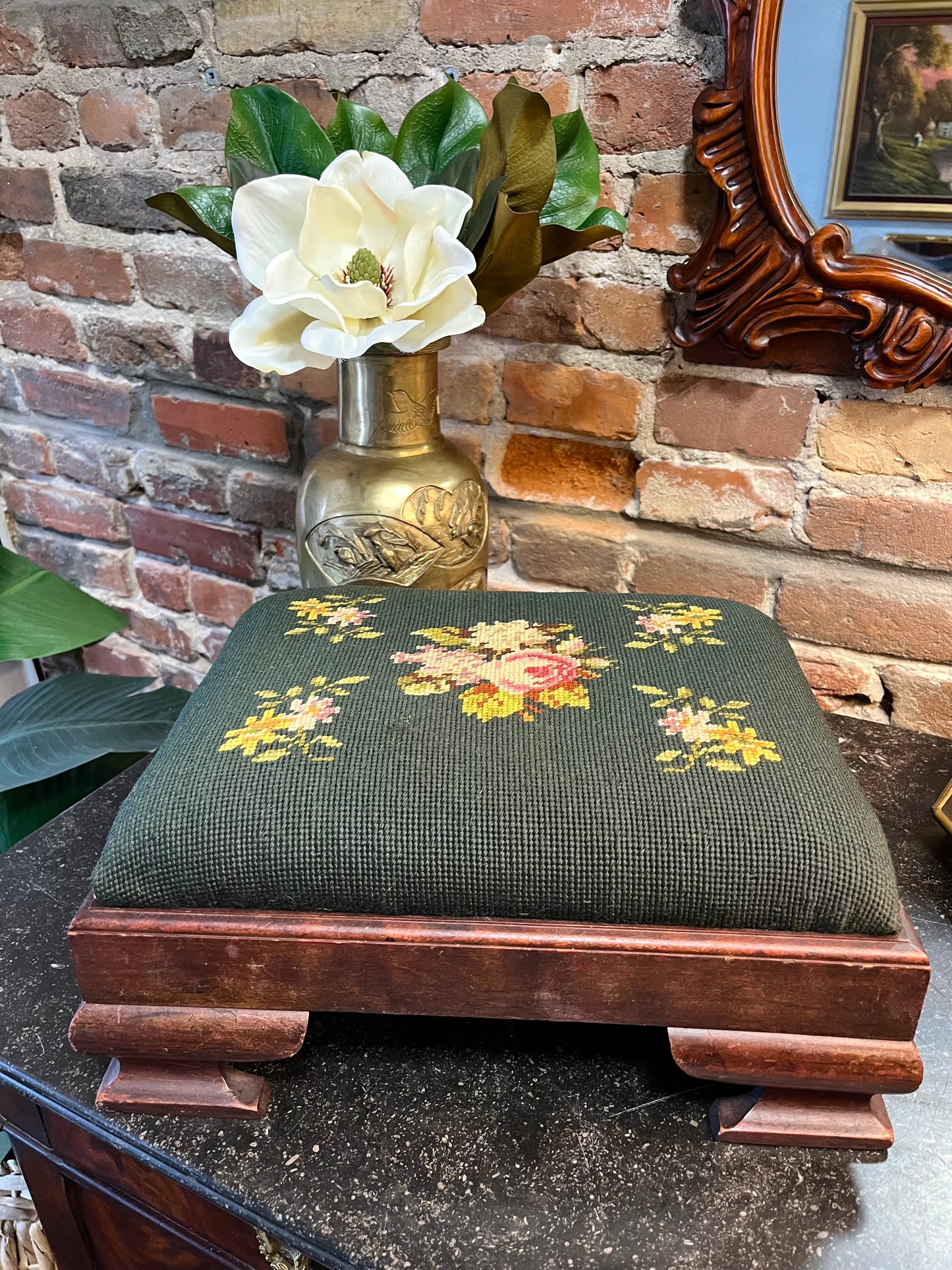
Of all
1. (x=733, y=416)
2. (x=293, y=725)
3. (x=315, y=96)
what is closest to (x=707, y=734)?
(x=293, y=725)

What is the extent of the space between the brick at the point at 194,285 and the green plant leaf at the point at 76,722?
43 centimetres

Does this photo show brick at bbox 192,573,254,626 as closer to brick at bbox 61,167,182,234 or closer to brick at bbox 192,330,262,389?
brick at bbox 192,330,262,389

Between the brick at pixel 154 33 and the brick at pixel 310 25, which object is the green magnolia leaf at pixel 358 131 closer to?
the brick at pixel 310 25

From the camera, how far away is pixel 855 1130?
489 millimetres

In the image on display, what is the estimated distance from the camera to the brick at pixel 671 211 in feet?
2.65

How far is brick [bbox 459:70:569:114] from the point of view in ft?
2.72

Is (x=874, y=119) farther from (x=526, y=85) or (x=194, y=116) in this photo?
(x=194, y=116)

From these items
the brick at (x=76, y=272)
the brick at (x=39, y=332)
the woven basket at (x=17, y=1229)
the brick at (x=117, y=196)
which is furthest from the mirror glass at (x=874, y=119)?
the woven basket at (x=17, y=1229)

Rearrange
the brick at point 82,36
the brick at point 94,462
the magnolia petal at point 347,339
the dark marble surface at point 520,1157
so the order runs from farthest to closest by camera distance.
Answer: the brick at point 94,462 → the brick at point 82,36 → the magnolia petal at point 347,339 → the dark marble surface at point 520,1157

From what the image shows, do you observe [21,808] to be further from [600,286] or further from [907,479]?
[907,479]

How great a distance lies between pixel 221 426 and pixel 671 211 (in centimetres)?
57

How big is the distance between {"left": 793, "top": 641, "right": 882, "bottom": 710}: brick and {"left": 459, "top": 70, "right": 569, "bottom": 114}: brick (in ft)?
1.80

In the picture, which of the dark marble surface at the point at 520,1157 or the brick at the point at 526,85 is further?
the brick at the point at 526,85

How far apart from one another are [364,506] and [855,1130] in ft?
1.73
